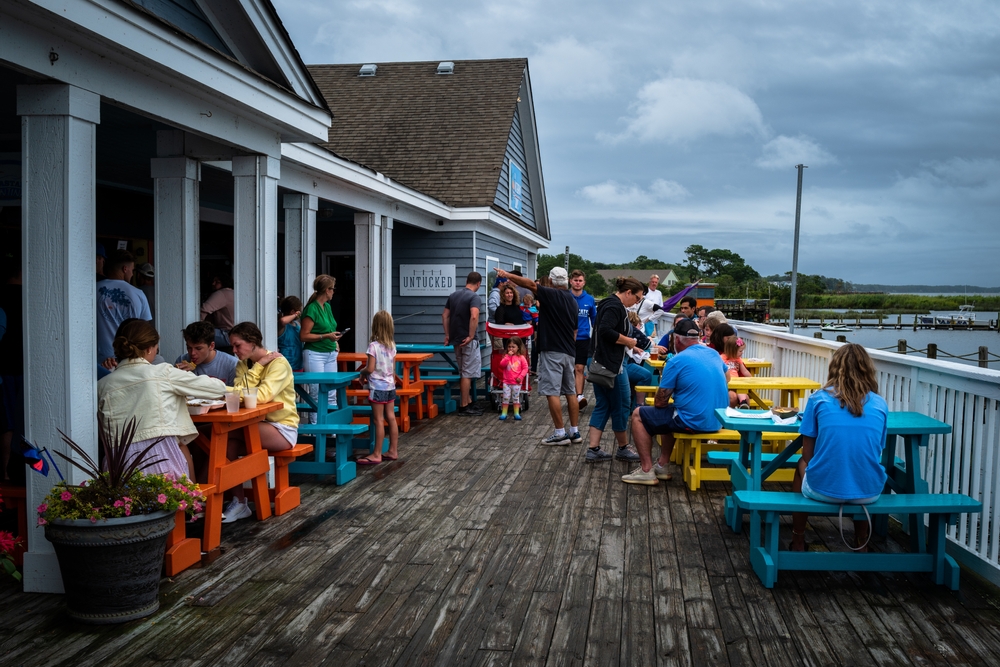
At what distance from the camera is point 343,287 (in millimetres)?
12461

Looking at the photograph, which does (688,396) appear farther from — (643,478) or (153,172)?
(153,172)

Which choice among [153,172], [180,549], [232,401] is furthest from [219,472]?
[153,172]

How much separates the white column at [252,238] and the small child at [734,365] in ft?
12.5

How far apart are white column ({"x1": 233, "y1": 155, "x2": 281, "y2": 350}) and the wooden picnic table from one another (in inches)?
37.8

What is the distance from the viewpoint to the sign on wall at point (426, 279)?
38.2 ft

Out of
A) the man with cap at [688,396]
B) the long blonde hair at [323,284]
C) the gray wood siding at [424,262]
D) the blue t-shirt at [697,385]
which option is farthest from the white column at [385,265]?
the blue t-shirt at [697,385]

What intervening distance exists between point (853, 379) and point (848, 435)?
279 millimetres

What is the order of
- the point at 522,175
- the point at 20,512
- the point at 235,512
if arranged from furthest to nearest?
the point at 522,175
the point at 235,512
the point at 20,512

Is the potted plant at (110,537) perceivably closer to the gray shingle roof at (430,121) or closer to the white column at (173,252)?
the white column at (173,252)

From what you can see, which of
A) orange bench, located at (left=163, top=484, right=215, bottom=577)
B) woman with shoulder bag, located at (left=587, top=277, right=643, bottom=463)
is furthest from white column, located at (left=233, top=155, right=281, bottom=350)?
woman with shoulder bag, located at (left=587, top=277, right=643, bottom=463)

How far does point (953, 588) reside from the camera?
3.75 m

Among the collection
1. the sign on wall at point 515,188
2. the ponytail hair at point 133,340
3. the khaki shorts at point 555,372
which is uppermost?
the sign on wall at point 515,188

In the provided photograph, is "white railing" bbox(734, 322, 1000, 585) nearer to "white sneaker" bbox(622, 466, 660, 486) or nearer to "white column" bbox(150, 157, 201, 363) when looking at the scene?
"white sneaker" bbox(622, 466, 660, 486)

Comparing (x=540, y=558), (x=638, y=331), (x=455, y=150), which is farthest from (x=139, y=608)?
(x=455, y=150)
